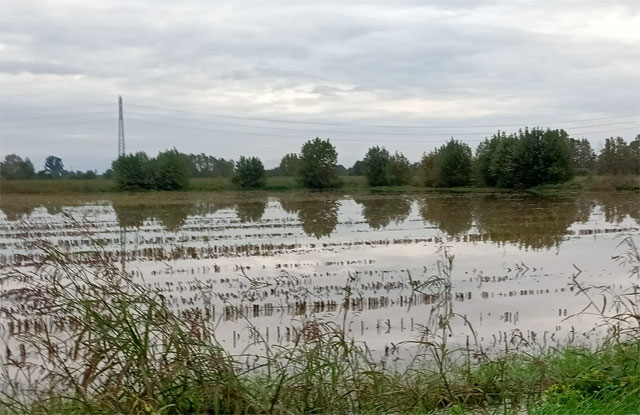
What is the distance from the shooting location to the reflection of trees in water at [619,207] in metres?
23.6

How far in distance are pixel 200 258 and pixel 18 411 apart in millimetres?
10272

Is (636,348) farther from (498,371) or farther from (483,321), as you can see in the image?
(483,321)

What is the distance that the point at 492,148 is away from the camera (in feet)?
148

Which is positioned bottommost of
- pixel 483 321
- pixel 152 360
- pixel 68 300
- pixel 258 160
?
pixel 483 321

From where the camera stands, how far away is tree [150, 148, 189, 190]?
162 ft

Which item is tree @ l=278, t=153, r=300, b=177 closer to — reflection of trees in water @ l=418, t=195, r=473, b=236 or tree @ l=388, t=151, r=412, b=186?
tree @ l=388, t=151, r=412, b=186

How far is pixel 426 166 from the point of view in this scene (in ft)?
163

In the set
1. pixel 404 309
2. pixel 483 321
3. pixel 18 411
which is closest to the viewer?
pixel 18 411

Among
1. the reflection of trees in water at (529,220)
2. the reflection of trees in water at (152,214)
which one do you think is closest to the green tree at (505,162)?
the reflection of trees in water at (529,220)

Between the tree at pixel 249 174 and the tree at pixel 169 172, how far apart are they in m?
4.47

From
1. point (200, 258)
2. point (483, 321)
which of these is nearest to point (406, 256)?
point (200, 258)

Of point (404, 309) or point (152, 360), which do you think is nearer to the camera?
point (152, 360)

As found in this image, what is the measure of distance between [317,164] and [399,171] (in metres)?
6.90

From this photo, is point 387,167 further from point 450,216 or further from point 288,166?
point 450,216
